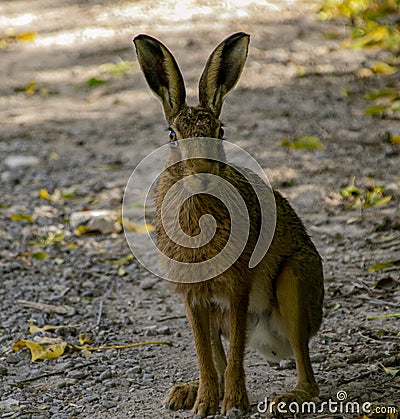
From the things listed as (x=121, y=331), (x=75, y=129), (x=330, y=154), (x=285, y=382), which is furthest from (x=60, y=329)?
(x=75, y=129)

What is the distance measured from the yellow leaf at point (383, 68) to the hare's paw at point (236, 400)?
6.12 m

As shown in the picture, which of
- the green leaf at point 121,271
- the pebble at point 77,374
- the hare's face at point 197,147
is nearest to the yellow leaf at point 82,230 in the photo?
the green leaf at point 121,271

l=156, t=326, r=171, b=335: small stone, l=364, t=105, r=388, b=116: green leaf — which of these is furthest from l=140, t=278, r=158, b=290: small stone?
l=364, t=105, r=388, b=116: green leaf

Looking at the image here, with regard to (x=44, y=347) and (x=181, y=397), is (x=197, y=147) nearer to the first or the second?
(x=181, y=397)

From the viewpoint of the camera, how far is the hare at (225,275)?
13.8 feet

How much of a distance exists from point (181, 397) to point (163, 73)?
1634 mm

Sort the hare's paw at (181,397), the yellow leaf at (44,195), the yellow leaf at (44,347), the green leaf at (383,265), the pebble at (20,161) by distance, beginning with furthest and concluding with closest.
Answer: the pebble at (20,161)
the yellow leaf at (44,195)
the green leaf at (383,265)
the yellow leaf at (44,347)
the hare's paw at (181,397)

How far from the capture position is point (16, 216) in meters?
7.56

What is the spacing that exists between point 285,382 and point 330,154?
3.81 m

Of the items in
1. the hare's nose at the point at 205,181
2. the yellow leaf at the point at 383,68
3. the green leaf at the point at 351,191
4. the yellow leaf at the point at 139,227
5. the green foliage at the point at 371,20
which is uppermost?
the hare's nose at the point at 205,181

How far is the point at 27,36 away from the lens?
12.0 meters

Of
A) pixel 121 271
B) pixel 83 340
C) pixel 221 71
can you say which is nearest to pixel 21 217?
pixel 121 271

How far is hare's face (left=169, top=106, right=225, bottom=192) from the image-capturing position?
4.01 metres

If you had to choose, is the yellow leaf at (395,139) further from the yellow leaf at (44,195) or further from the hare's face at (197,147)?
the hare's face at (197,147)
